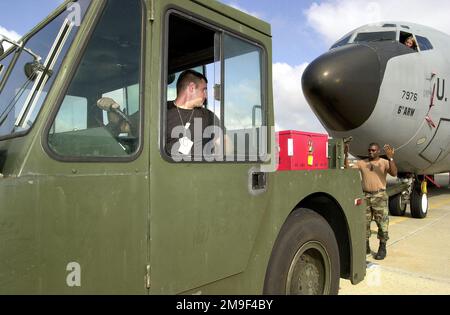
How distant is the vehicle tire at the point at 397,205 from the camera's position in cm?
899

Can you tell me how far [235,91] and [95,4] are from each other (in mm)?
969

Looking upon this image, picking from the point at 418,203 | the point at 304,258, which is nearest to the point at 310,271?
the point at 304,258

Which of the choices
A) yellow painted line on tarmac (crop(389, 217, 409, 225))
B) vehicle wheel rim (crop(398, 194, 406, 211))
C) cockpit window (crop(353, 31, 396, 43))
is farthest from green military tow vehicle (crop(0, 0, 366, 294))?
vehicle wheel rim (crop(398, 194, 406, 211))

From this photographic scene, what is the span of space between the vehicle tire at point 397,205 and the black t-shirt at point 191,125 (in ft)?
25.3

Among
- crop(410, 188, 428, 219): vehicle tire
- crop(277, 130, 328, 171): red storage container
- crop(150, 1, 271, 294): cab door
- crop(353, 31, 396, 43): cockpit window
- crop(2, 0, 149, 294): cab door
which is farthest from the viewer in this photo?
crop(410, 188, 428, 219): vehicle tire

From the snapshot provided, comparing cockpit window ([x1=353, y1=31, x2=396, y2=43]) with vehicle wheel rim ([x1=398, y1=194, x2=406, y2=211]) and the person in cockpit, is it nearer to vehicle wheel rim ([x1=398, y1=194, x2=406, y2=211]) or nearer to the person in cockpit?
the person in cockpit

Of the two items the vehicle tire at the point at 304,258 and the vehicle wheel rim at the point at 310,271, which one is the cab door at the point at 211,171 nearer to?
the vehicle tire at the point at 304,258

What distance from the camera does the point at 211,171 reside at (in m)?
2.32

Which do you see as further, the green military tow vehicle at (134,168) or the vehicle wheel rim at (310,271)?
the vehicle wheel rim at (310,271)

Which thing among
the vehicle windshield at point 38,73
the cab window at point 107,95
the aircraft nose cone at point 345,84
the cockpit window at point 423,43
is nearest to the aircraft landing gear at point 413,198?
the aircraft nose cone at point 345,84

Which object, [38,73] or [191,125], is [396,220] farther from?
[38,73]

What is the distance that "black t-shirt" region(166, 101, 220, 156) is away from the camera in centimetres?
221

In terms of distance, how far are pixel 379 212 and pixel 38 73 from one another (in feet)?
16.6
